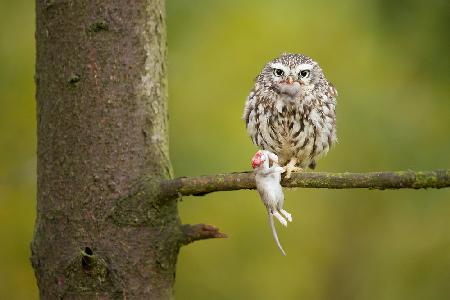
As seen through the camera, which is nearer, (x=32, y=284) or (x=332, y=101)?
(x=332, y=101)

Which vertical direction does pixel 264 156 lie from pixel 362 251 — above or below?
above

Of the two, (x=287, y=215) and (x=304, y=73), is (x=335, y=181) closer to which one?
(x=287, y=215)

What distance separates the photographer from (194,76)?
5789 millimetres

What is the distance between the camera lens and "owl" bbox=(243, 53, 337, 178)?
4180mm

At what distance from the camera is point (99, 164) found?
2836 millimetres

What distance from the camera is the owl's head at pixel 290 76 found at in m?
4.21

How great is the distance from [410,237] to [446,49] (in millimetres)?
3006

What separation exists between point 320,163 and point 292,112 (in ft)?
7.89

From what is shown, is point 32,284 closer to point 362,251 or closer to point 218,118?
point 218,118

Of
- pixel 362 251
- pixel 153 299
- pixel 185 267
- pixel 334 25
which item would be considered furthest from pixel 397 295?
pixel 153 299

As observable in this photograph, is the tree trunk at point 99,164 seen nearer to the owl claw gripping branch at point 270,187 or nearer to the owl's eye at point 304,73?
the owl claw gripping branch at point 270,187

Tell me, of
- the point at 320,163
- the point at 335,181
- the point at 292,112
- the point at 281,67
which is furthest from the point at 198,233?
the point at 320,163

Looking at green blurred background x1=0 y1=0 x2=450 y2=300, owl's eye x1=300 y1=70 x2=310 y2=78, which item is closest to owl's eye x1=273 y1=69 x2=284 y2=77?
owl's eye x1=300 y1=70 x2=310 y2=78

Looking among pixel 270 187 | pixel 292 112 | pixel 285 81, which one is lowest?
pixel 270 187
